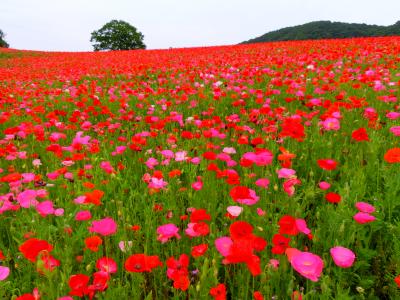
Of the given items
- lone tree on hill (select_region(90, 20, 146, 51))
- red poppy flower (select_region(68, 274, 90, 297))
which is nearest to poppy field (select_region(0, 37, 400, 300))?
red poppy flower (select_region(68, 274, 90, 297))

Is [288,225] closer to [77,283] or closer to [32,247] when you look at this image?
[77,283]

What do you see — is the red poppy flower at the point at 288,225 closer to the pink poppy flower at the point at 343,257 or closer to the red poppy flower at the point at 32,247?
the pink poppy flower at the point at 343,257

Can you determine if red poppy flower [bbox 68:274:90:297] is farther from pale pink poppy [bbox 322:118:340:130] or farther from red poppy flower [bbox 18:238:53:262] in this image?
pale pink poppy [bbox 322:118:340:130]

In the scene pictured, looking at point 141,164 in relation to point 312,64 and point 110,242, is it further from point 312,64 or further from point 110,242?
point 312,64

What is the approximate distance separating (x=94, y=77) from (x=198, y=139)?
24.5ft

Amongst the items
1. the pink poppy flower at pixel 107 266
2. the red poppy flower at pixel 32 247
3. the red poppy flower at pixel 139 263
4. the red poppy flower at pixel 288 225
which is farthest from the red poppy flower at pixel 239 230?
the red poppy flower at pixel 32 247

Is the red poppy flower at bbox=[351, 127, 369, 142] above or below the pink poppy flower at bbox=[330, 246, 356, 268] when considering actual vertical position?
above

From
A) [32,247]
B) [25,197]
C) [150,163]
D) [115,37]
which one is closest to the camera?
[32,247]

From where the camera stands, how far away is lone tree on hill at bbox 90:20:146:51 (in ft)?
156

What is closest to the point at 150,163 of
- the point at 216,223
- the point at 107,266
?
the point at 216,223

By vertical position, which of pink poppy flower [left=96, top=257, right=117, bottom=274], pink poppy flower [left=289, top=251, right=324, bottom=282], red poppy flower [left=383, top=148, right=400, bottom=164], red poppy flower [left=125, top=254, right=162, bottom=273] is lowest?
pink poppy flower [left=96, top=257, right=117, bottom=274]

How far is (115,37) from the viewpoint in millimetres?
47500

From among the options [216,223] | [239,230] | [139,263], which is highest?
[239,230]

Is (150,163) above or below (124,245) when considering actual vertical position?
above
